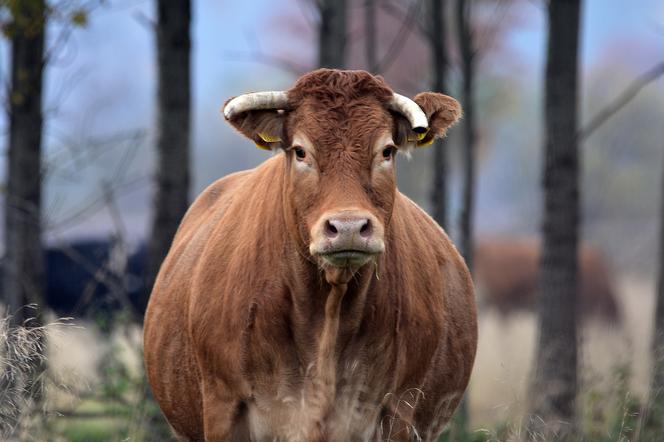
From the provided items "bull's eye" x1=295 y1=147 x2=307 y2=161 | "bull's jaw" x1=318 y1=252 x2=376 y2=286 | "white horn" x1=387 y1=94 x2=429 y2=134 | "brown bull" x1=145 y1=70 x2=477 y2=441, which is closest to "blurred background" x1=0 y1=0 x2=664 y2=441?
"brown bull" x1=145 y1=70 x2=477 y2=441

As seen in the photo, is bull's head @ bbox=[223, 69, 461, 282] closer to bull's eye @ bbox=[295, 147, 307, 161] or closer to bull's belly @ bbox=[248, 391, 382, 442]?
bull's eye @ bbox=[295, 147, 307, 161]

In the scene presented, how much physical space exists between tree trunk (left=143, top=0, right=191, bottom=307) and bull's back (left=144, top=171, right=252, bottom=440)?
1.45 metres

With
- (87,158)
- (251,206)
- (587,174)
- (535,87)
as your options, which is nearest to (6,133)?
(87,158)

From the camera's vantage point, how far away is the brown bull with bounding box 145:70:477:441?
17.2 ft

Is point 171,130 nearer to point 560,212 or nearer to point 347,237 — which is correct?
point 560,212

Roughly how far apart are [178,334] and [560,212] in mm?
3494

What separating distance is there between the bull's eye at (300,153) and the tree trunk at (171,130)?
11.8ft

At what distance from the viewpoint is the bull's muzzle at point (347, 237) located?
4863 millimetres

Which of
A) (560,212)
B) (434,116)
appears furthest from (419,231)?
(560,212)

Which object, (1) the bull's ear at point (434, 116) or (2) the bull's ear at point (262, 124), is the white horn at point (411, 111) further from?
(2) the bull's ear at point (262, 124)

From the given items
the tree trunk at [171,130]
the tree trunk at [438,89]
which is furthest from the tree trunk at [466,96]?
the tree trunk at [171,130]

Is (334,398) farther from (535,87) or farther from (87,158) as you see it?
(535,87)

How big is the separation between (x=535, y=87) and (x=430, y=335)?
91.2m

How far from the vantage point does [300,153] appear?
211 inches
